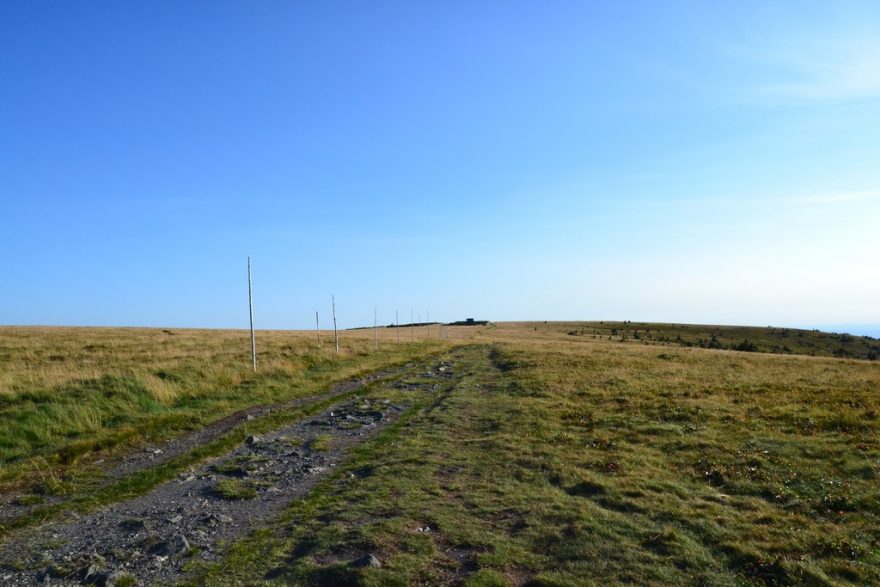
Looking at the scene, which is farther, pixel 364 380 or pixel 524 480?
pixel 364 380

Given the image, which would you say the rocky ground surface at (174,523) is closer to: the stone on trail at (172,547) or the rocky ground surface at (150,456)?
the stone on trail at (172,547)

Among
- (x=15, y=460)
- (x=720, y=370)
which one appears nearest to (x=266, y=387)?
(x=15, y=460)

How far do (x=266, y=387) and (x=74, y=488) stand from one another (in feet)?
46.9

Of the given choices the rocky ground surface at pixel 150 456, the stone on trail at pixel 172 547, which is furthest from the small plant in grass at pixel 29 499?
the stone on trail at pixel 172 547

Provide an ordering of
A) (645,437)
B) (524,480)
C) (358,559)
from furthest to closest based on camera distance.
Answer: (645,437)
(524,480)
(358,559)

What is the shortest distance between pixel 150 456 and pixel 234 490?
429cm

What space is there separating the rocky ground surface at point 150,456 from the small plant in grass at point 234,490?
8.14 feet

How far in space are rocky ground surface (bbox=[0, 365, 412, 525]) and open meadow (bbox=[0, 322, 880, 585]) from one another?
3.4 inches

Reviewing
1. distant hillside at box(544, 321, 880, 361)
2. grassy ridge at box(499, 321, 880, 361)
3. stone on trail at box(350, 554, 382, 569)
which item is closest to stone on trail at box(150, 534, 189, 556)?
stone on trail at box(350, 554, 382, 569)

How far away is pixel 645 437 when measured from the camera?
53.6ft

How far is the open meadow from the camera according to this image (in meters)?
7.68

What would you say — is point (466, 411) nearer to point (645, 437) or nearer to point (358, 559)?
point (645, 437)

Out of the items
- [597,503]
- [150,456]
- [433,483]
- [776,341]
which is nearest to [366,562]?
[433,483]

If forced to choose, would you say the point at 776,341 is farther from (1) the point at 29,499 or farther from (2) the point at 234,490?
(1) the point at 29,499
